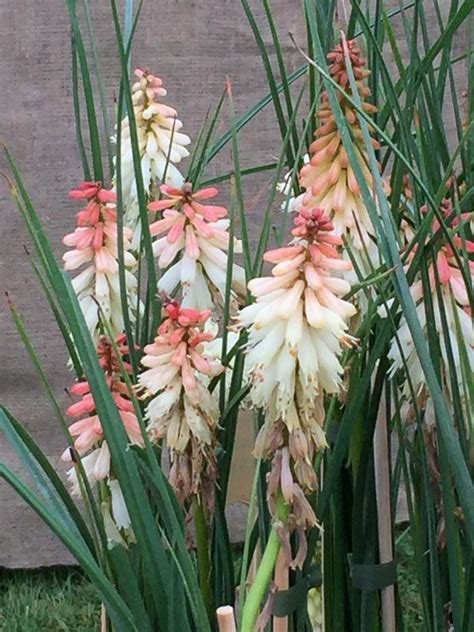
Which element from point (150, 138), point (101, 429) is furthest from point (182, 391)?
point (150, 138)

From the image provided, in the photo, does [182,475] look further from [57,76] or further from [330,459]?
[57,76]

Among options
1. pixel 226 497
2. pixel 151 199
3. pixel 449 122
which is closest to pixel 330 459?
pixel 226 497

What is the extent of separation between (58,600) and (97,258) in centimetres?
85

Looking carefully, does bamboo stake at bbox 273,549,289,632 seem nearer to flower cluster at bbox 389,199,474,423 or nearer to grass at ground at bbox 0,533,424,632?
flower cluster at bbox 389,199,474,423

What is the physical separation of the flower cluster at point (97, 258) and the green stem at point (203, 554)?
0.31 feet

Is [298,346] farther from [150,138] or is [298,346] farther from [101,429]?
[150,138]

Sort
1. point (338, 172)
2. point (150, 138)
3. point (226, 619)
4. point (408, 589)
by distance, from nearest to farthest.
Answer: point (226, 619) → point (338, 172) → point (150, 138) → point (408, 589)

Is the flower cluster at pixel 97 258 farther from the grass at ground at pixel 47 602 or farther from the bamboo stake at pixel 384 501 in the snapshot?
the grass at ground at pixel 47 602

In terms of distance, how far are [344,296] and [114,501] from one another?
13cm

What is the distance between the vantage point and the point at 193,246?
37 cm

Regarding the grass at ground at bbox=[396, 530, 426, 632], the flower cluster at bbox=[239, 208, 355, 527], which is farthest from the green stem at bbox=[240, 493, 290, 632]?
the grass at ground at bbox=[396, 530, 426, 632]

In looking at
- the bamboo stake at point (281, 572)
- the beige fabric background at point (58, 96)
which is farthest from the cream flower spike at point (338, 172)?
the beige fabric background at point (58, 96)

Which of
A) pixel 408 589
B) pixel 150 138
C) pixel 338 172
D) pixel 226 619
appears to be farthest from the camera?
pixel 408 589

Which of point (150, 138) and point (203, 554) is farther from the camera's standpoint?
point (150, 138)
